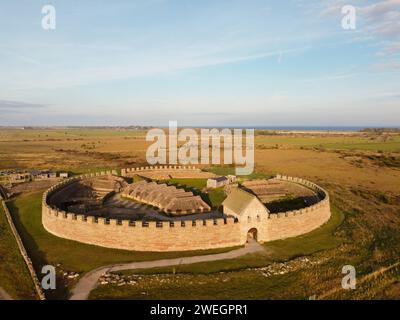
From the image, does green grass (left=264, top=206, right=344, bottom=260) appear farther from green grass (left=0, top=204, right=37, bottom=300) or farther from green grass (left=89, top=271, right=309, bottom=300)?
green grass (left=0, top=204, right=37, bottom=300)

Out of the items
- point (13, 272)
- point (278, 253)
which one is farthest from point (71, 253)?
point (278, 253)

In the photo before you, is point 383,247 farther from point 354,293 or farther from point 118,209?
point 118,209

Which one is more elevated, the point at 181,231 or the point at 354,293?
the point at 181,231

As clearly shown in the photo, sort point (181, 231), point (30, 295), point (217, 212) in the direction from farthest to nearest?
point (217, 212) < point (181, 231) < point (30, 295)

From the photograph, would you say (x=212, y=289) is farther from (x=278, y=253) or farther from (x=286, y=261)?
(x=278, y=253)

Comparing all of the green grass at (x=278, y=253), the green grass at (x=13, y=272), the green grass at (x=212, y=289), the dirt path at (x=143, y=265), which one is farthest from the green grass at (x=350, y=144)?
the green grass at (x=13, y=272)

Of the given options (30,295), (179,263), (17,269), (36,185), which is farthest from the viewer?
(36,185)
